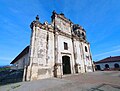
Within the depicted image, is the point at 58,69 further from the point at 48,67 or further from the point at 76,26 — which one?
the point at 76,26

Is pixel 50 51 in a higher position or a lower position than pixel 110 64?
higher

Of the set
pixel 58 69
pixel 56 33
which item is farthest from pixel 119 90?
pixel 56 33

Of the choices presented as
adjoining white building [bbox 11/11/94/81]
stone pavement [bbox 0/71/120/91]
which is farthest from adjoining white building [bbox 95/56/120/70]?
stone pavement [bbox 0/71/120/91]

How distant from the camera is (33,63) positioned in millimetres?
8188

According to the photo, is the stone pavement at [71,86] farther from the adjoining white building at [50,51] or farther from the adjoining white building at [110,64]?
the adjoining white building at [110,64]

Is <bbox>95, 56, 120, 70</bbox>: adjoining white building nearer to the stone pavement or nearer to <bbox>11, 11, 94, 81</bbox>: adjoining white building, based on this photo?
<bbox>11, 11, 94, 81</bbox>: adjoining white building

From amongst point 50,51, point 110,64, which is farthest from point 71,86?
point 110,64

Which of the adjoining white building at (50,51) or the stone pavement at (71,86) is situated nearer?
the stone pavement at (71,86)

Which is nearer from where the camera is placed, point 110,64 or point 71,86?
point 71,86

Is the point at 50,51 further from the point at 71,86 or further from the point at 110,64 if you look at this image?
the point at 110,64

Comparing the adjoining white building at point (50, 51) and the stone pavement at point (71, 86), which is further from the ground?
the adjoining white building at point (50, 51)

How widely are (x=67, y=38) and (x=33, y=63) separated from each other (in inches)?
314

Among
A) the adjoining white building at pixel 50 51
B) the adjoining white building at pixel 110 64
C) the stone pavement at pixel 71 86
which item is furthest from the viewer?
the adjoining white building at pixel 110 64

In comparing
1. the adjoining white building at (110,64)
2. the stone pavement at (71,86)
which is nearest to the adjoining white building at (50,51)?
the stone pavement at (71,86)
